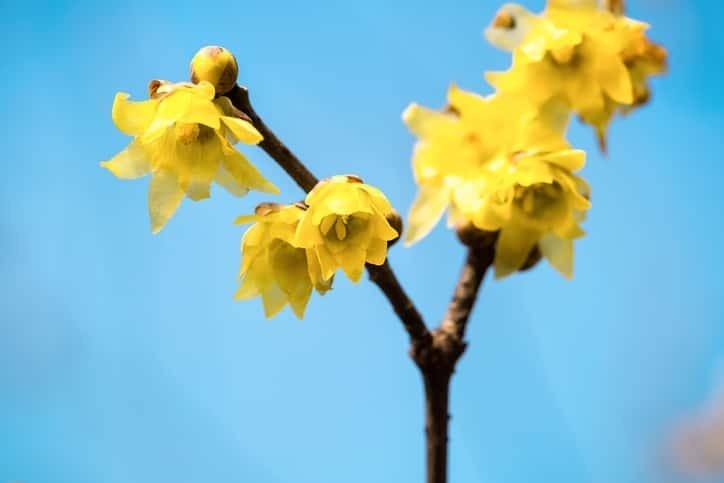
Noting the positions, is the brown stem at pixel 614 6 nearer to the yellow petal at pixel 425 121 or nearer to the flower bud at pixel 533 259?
the yellow petal at pixel 425 121

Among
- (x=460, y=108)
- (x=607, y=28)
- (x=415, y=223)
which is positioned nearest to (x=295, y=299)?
(x=415, y=223)

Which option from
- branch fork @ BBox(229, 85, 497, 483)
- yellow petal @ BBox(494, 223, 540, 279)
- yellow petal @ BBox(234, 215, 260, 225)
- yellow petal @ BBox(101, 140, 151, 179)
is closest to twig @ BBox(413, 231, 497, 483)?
branch fork @ BBox(229, 85, 497, 483)

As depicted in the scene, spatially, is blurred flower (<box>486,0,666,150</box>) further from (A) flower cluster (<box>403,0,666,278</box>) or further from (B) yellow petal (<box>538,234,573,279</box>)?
(B) yellow petal (<box>538,234,573,279</box>)

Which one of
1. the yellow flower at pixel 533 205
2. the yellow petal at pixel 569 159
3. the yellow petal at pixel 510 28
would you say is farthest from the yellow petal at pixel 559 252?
the yellow petal at pixel 510 28

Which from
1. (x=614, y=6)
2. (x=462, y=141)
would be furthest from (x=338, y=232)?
(x=614, y=6)

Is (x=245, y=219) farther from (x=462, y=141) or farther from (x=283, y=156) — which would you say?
(x=462, y=141)

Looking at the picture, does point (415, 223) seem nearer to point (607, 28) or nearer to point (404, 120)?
point (404, 120)

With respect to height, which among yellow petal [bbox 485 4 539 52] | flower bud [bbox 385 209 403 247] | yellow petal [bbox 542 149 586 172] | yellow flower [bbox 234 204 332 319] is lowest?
yellow flower [bbox 234 204 332 319]
